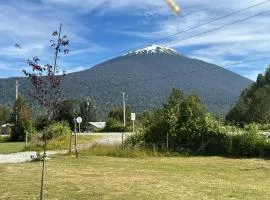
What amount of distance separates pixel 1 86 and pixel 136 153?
159m

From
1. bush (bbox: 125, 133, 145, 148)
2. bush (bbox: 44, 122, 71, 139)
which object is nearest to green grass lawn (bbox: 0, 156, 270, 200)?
bush (bbox: 125, 133, 145, 148)

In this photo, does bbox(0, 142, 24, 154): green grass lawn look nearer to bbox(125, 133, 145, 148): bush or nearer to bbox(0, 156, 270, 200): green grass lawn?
bbox(125, 133, 145, 148): bush

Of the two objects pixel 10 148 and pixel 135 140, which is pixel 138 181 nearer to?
pixel 135 140

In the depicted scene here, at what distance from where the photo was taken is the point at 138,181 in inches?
622

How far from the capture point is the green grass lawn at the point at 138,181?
43.0 feet

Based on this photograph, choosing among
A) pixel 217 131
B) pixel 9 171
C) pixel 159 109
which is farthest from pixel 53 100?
pixel 159 109

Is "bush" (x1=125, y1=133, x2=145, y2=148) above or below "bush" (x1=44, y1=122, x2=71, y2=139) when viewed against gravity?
below

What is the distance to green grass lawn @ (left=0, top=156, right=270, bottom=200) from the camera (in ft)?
43.0

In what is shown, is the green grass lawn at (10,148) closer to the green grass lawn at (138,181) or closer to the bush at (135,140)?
the bush at (135,140)

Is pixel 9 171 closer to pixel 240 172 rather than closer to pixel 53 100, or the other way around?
pixel 240 172

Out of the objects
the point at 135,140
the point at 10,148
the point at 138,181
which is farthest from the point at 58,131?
the point at 138,181

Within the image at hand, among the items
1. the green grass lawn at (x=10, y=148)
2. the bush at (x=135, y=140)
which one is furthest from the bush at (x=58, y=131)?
the bush at (x=135, y=140)

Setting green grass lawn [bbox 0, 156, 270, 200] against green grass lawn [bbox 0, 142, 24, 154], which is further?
green grass lawn [bbox 0, 142, 24, 154]

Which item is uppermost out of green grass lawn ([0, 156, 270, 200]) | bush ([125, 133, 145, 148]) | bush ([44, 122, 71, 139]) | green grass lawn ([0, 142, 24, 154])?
bush ([44, 122, 71, 139])
